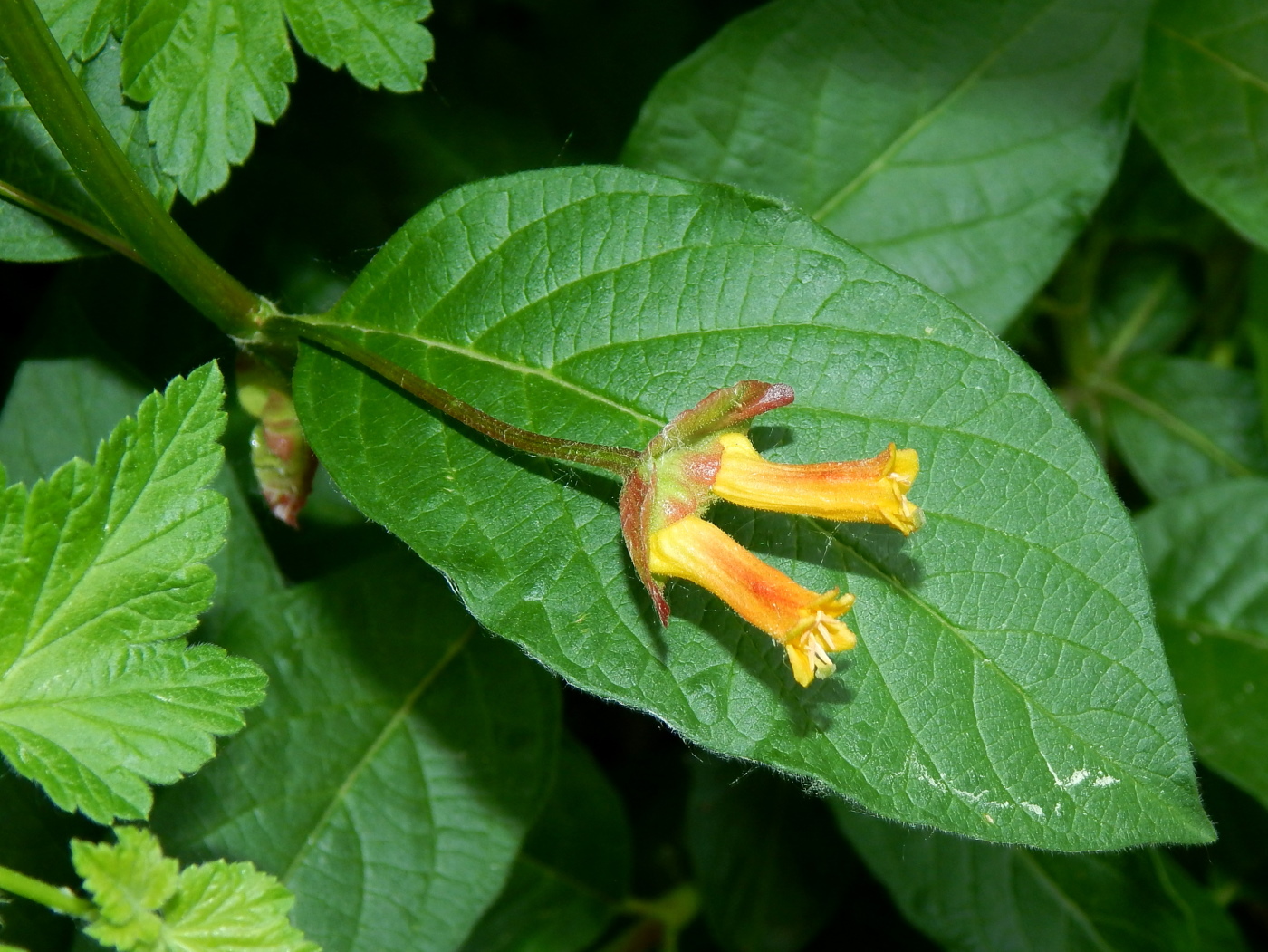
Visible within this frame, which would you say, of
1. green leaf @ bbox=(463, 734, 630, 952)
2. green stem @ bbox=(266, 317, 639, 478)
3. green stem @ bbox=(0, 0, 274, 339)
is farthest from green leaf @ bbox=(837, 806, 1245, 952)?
green stem @ bbox=(0, 0, 274, 339)

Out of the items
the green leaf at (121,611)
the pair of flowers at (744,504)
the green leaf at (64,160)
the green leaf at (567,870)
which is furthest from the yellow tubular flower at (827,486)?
the green leaf at (567,870)

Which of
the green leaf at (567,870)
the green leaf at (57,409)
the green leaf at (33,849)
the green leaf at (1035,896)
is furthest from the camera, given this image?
the green leaf at (567,870)

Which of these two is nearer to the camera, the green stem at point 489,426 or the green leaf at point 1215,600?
the green stem at point 489,426

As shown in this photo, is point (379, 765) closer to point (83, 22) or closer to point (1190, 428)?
point (83, 22)

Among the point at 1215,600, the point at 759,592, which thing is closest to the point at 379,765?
the point at 759,592

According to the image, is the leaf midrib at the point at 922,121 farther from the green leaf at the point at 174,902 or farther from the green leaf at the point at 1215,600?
the green leaf at the point at 174,902

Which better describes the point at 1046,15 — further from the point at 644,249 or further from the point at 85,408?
the point at 85,408

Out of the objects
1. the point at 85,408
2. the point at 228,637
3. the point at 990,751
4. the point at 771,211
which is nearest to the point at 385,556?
the point at 228,637
